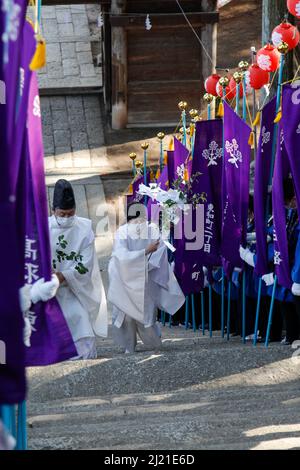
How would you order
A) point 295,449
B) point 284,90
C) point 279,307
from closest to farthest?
point 295,449
point 284,90
point 279,307

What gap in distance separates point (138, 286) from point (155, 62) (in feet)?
40.8

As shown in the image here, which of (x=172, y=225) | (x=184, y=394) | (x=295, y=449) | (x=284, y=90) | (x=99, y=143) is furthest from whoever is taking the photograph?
(x=99, y=143)

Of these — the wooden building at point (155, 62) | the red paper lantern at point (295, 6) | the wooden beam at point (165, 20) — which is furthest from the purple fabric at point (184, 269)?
the wooden building at point (155, 62)

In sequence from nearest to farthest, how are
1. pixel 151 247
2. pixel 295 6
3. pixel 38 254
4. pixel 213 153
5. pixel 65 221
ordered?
pixel 38 254
pixel 65 221
pixel 151 247
pixel 213 153
pixel 295 6

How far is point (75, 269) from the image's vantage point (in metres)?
9.10

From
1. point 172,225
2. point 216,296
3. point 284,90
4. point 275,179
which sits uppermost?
point 284,90

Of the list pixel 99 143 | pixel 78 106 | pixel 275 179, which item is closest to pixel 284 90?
pixel 275 179

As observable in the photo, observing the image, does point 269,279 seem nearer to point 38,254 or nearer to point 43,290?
point 43,290

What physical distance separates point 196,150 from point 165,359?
2.71 m

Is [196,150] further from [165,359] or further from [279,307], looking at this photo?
[165,359]

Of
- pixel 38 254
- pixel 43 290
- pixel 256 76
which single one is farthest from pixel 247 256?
pixel 38 254

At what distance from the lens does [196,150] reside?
1063 centimetres

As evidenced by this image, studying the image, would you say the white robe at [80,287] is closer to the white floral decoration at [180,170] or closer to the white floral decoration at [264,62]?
the white floral decoration at [180,170]

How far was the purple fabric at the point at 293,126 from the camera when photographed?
8.41 m
